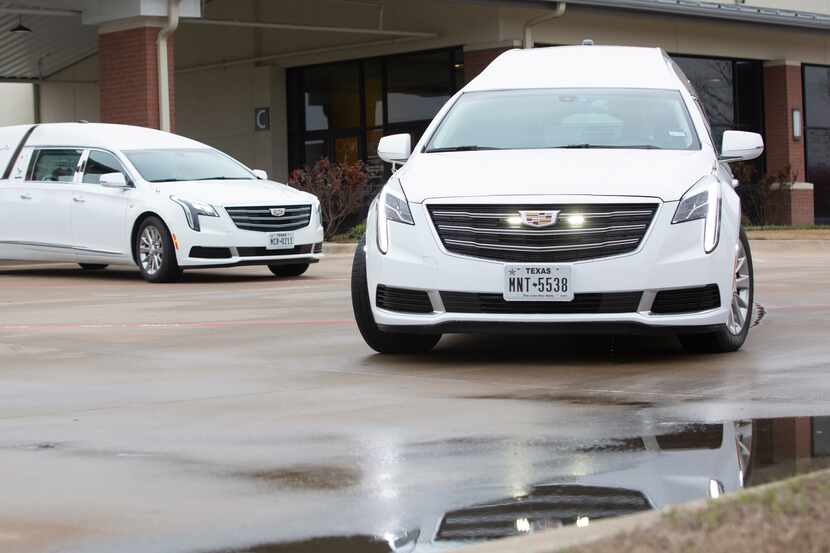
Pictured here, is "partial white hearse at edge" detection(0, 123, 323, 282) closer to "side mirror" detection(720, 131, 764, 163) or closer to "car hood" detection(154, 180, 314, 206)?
"car hood" detection(154, 180, 314, 206)

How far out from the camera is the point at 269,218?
16.7 metres

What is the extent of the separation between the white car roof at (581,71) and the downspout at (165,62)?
12.5 m

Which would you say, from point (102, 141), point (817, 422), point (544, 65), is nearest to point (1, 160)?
point (102, 141)

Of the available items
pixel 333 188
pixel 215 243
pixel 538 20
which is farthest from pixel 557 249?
pixel 538 20

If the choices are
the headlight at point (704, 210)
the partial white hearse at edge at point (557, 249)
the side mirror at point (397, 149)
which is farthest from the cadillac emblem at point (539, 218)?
the side mirror at point (397, 149)

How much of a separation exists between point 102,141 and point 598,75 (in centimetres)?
898

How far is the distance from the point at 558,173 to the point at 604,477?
3.52 metres

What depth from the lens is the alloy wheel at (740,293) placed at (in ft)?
28.4

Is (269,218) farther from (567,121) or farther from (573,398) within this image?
(573,398)

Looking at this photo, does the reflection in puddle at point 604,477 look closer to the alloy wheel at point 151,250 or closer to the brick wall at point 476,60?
the alloy wheel at point 151,250

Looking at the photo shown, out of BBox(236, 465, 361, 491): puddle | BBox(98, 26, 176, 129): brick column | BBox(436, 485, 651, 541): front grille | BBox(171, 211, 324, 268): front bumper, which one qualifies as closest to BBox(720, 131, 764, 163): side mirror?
BBox(236, 465, 361, 491): puddle

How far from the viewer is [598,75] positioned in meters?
10.1

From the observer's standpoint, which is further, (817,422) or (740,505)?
(817,422)

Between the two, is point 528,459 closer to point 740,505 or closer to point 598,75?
point 740,505
